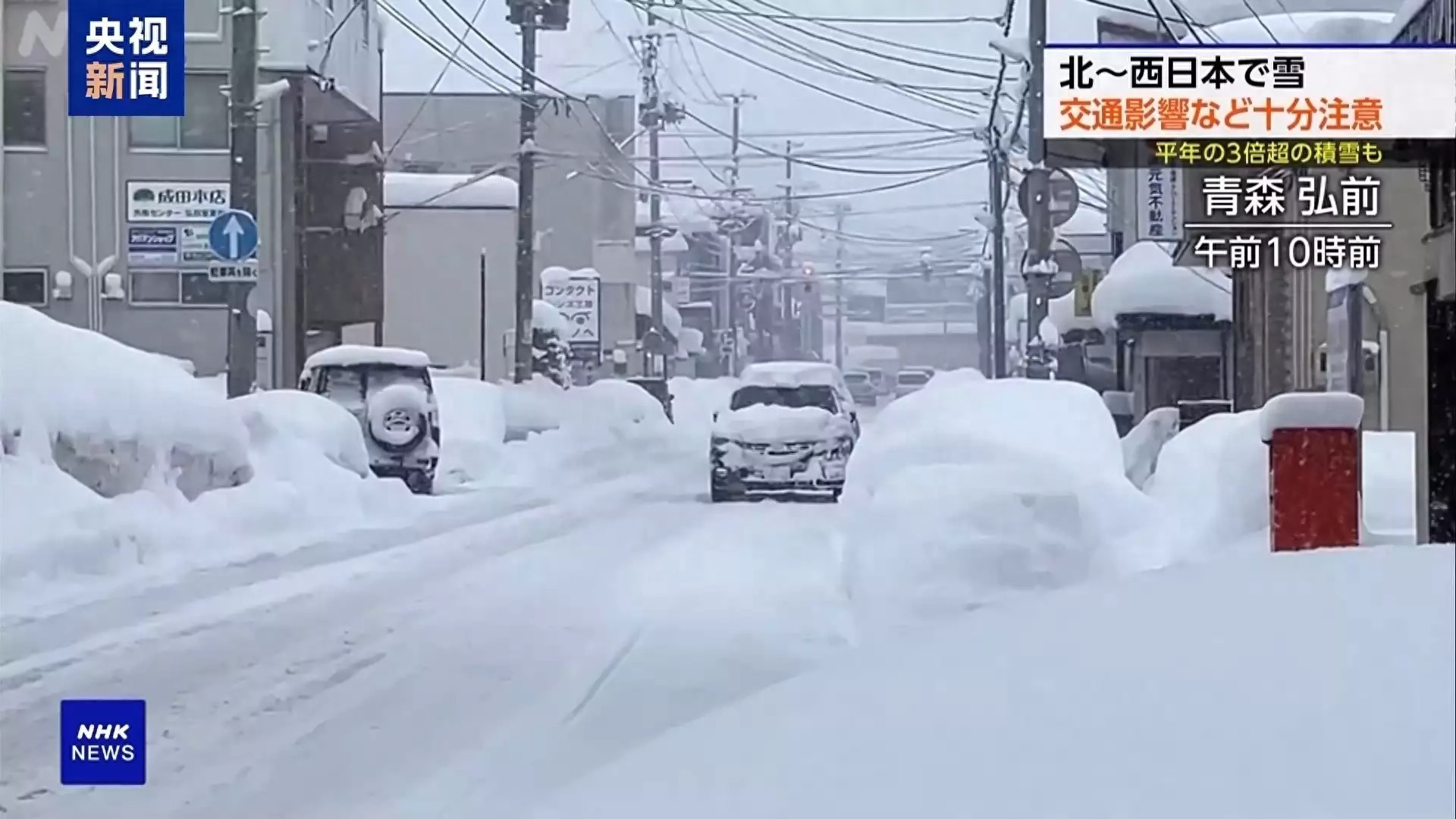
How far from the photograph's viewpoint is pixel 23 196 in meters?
3.46

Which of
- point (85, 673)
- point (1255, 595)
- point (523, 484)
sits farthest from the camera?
point (523, 484)

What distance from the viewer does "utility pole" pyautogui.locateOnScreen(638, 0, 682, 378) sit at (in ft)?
11.4

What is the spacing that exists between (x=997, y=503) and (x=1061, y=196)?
59 centimetres

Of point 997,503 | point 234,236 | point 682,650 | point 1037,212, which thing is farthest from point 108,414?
point 1037,212

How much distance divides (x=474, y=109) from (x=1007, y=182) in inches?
44.8

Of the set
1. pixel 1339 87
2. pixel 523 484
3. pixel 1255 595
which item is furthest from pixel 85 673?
pixel 1339 87

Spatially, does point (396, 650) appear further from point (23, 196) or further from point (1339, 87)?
point (1339, 87)

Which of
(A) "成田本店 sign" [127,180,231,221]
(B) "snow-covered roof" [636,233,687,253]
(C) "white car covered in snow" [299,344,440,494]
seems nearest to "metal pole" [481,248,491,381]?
(C) "white car covered in snow" [299,344,440,494]

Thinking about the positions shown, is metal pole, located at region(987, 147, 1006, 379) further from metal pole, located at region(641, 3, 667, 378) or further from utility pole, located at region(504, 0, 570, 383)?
utility pole, located at region(504, 0, 570, 383)

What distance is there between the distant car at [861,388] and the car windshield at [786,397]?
4 centimetres

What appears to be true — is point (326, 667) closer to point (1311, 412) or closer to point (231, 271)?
point (231, 271)

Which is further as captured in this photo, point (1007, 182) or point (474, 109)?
point (474, 109)

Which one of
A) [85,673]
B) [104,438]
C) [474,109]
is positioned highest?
[474,109]

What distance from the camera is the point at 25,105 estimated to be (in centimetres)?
344
